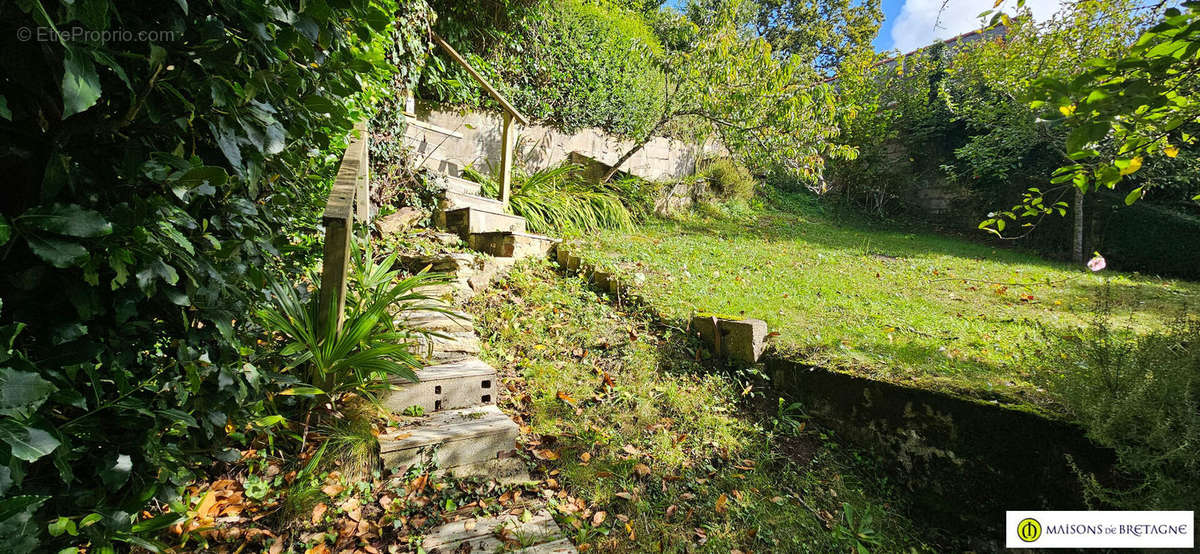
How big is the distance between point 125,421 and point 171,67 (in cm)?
78

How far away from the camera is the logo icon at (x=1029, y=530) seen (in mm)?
2074

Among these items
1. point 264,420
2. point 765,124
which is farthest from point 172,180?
point 765,124

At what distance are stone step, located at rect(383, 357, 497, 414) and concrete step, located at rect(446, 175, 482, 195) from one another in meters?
2.91

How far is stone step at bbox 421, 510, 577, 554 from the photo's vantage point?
167cm

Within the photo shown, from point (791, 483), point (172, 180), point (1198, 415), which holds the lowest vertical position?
point (791, 483)

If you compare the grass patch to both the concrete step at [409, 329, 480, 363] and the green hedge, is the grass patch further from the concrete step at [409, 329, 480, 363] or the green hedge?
the green hedge

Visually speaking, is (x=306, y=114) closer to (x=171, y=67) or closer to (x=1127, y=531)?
(x=171, y=67)

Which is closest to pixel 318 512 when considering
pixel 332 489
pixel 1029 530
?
pixel 332 489

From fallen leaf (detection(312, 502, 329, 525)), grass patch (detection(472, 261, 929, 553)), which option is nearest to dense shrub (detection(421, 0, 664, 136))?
grass patch (detection(472, 261, 929, 553))

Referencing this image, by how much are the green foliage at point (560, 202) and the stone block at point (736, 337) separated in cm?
257

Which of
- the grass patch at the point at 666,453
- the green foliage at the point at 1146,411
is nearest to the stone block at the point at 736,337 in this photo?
the grass patch at the point at 666,453

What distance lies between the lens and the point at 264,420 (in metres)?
1.63

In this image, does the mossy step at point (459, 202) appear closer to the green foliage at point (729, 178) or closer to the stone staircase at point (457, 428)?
the stone staircase at point (457, 428)

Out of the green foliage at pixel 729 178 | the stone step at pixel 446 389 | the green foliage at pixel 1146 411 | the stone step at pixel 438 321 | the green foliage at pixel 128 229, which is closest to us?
the green foliage at pixel 128 229
